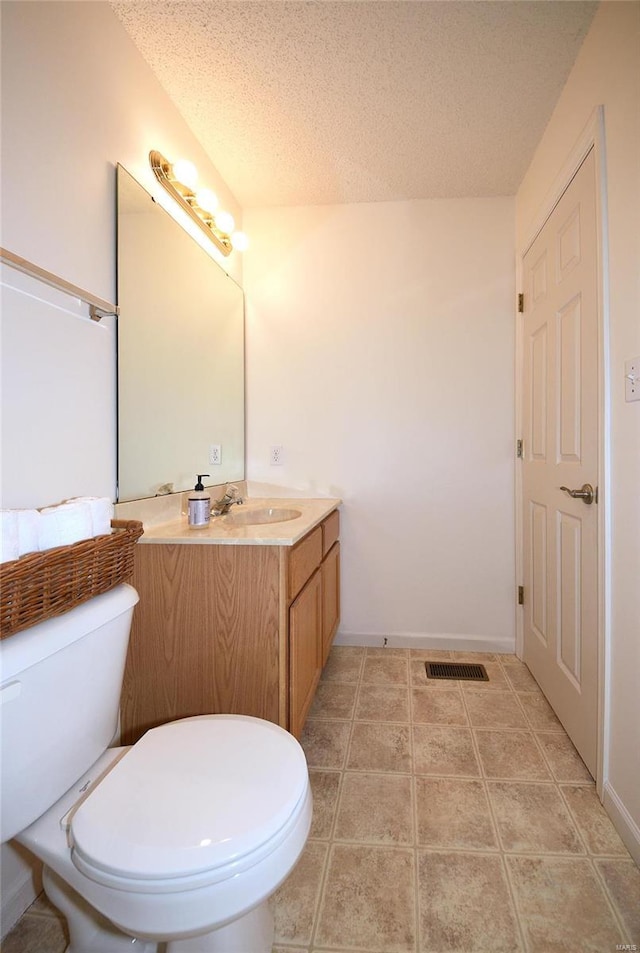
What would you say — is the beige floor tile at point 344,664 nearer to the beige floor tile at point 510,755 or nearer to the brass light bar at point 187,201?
the beige floor tile at point 510,755

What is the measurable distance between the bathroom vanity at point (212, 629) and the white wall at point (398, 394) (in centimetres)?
108

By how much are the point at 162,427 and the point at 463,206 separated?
75.9 inches

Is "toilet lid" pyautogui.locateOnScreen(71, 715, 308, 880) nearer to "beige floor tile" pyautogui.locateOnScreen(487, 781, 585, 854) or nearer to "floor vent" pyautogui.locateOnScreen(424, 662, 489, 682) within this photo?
"beige floor tile" pyautogui.locateOnScreen(487, 781, 585, 854)

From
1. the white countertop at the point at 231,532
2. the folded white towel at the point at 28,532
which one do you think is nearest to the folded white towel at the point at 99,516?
the folded white towel at the point at 28,532

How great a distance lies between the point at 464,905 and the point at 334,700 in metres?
0.88

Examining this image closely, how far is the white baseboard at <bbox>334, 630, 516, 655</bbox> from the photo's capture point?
225cm

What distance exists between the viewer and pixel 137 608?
1280mm

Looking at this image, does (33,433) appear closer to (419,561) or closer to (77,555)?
(77,555)

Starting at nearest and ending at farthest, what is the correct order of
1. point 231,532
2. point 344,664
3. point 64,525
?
point 64,525 < point 231,532 < point 344,664

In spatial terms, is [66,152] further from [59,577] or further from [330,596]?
[330,596]

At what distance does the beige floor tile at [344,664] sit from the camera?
2.03m

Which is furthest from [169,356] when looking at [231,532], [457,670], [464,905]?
[457,670]

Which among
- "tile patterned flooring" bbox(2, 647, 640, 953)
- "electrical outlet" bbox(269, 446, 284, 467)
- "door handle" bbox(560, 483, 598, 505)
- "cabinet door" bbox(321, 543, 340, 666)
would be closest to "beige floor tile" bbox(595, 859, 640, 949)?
"tile patterned flooring" bbox(2, 647, 640, 953)

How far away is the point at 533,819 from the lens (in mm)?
1223
